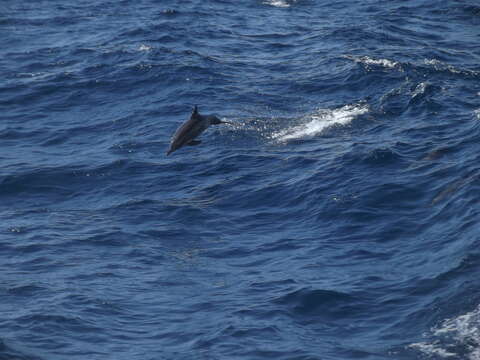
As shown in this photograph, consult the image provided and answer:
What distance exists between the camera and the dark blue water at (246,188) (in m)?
23.8

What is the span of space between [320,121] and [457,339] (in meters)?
15.5

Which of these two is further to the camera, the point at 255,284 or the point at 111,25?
the point at 111,25

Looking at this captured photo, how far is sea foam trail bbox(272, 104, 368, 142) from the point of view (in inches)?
1383

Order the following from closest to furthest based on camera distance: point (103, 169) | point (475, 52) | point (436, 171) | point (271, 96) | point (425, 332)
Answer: point (425, 332) < point (436, 171) < point (103, 169) < point (271, 96) < point (475, 52)

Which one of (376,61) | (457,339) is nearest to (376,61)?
(376,61)

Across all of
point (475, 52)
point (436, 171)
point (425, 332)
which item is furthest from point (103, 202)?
point (475, 52)

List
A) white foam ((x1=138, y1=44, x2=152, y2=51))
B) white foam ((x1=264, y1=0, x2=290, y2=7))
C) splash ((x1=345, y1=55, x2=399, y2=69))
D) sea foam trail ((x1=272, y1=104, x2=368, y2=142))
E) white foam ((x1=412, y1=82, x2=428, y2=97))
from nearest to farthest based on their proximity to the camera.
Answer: sea foam trail ((x1=272, y1=104, x2=368, y2=142))
white foam ((x1=412, y1=82, x2=428, y2=97))
splash ((x1=345, y1=55, x2=399, y2=69))
white foam ((x1=138, y1=44, x2=152, y2=51))
white foam ((x1=264, y1=0, x2=290, y2=7))

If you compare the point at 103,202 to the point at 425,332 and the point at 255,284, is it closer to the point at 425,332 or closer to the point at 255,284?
the point at 255,284

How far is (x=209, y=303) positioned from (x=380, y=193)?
722 centimetres

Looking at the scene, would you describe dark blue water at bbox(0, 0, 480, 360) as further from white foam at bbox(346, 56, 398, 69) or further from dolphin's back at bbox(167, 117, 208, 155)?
dolphin's back at bbox(167, 117, 208, 155)

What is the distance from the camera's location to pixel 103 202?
3186cm

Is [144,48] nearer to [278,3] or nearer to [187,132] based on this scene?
[278,3]

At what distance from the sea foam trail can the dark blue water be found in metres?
0.08

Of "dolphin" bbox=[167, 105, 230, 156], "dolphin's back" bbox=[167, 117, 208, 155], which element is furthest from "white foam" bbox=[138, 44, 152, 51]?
"dolphin's back" bbox=[167, 117, 208, 155]
